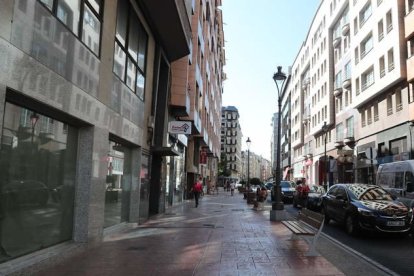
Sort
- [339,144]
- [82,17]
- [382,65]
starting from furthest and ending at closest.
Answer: [339,144] < [382,65] < [82,17]

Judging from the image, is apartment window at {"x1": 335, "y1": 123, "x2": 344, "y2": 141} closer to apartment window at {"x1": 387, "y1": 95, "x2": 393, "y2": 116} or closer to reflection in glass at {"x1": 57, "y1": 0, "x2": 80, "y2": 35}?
apartment window at {"x1": 387, "y1": 95, "x2": 393, "y2": 116}

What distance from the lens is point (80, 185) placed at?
1005 centimetres

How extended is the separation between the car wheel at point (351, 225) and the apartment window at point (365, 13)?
28593mm

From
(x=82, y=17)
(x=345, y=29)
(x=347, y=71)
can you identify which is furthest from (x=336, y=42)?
(x=82, y=17)

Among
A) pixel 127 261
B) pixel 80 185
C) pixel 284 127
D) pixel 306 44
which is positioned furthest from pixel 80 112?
pixel 284 127

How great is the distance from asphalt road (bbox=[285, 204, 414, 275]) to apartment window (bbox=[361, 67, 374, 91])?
25.1 m

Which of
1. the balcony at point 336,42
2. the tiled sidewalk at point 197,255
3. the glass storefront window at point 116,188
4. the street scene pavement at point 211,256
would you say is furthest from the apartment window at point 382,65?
the glass storefront window at point 116,188

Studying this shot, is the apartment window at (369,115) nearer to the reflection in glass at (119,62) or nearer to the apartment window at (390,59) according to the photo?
the apartment window at (390,59)

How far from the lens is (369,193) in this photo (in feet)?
47.0

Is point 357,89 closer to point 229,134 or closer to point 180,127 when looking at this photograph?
point 180,127

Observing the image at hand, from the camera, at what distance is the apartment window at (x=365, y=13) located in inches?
1504

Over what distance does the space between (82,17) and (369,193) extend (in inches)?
406

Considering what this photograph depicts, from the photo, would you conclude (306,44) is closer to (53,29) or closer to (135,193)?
(135,193)

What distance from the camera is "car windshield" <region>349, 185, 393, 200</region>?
14117mm
